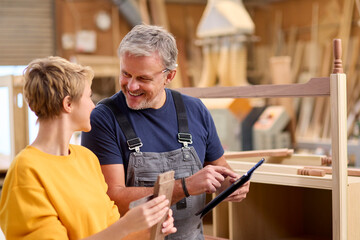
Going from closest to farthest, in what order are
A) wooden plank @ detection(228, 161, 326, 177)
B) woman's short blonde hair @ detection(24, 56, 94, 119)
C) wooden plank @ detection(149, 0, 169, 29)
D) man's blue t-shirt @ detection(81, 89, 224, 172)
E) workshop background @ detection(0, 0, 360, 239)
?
woman's short blonde hair @ detection(24, 56, 94, 119)
man's blue t-shirt @ detection(81, 89, 224, 172)
wooden plank @ detection(228, 161, 326, 177)
workshop background @ detection(0, 0, 360, 239)
wooden plank @ detection(149, 0, 169, 29)

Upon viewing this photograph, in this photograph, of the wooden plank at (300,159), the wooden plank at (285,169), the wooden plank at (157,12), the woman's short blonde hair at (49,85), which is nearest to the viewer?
the woman's short blonde hair at (49,85)

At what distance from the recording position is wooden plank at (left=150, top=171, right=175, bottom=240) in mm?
1488

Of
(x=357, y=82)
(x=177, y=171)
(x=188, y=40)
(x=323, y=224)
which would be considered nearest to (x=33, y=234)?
(x=177, y=171)

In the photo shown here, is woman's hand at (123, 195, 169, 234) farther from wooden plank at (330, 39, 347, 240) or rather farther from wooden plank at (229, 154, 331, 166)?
wooden plank at (229, 154, 331, 166)

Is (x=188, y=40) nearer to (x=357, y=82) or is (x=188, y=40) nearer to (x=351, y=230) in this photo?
(x=357, y=82)

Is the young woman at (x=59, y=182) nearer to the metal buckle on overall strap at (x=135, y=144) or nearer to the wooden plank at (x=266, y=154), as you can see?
the metal buckle on overall strap at (x=135, y=144)

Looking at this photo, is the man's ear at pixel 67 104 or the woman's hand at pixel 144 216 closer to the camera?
the woman's hand at pixel 144 216

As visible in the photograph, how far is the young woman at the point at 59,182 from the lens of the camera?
1437mm

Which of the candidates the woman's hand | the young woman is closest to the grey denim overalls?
the young woman

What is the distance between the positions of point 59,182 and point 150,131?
657 millimetres

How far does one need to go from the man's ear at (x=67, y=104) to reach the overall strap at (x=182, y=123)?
0.66 m

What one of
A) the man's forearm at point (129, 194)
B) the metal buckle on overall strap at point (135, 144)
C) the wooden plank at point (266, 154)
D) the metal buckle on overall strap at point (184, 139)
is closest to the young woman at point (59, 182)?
the man's forearm at point (129, 194)

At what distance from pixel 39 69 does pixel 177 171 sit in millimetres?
810

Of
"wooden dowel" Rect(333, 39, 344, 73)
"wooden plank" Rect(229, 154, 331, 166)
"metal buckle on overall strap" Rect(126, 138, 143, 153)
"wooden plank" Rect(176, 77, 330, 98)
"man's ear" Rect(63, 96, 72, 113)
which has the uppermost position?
"wooden dowel" Rect(333, 39, 344, 73)
